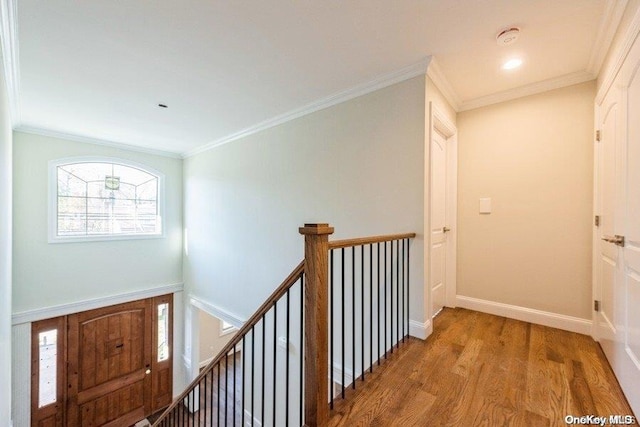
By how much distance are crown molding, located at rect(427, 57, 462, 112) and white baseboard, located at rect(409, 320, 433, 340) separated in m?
2.10

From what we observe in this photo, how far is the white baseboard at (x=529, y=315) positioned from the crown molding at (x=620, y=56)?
185 centimetres

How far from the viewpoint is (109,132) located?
13.5 ft

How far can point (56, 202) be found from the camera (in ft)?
13.6

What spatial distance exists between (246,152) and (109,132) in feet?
7.00

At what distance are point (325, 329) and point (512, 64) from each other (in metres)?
2.53

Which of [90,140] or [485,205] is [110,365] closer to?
[90,140]

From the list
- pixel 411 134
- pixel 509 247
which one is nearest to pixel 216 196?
pixel 411 134

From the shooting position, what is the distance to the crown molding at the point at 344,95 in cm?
229

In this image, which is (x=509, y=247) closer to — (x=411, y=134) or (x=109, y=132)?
(x=411, y=134)

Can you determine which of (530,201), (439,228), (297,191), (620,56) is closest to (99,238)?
(297,191)

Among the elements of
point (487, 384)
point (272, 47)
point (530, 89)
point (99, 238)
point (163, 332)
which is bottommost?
point (163, 332)

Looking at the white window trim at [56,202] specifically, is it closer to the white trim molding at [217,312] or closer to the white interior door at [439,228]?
Answer: the white trim molding at [217,312]

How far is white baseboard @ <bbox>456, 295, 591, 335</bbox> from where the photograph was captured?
93.6 inches

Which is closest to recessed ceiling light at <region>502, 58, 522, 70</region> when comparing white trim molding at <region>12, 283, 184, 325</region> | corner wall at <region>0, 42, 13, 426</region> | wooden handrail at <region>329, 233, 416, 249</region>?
wooden handrail at <region>329, 233, 416, 249</region>
